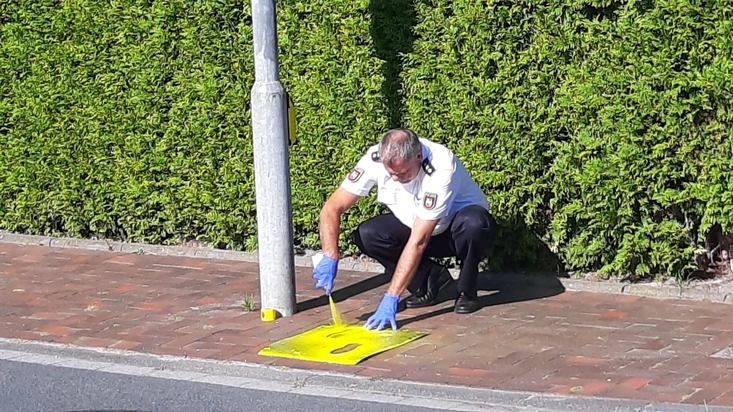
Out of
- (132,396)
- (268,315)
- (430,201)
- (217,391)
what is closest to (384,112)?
(430,201)

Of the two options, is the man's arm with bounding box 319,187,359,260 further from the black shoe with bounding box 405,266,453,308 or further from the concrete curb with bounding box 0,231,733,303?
the concrete curb with bounding box 0,231,733,303

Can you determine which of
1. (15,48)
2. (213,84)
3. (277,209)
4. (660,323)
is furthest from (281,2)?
(660,323)

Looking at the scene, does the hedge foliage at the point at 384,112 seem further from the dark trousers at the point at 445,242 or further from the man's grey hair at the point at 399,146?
the man's grey hair at the point at 399,146

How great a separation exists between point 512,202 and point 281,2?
2269 millimetres

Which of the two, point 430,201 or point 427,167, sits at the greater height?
point 427,167

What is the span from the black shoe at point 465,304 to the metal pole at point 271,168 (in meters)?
1.04

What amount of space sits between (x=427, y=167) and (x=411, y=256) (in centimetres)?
58

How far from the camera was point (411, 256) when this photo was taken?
23.2 ft

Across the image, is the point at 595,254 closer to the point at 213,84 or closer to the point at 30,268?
the point at 213,84

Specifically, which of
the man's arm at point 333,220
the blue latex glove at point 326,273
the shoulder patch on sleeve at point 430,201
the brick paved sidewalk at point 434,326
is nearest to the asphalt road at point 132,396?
the brick paved sidewalk at point 434,326

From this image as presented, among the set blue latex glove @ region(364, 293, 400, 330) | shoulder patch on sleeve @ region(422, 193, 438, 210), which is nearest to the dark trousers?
shoulder patch on sleeve @ region(422, 193, 438, 210)

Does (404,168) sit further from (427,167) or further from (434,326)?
(434,326)

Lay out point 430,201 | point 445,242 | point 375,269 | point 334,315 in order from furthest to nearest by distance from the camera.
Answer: point 375,269
point 445,242
point 334,315
point 430,201

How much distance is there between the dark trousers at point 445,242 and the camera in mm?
7457
